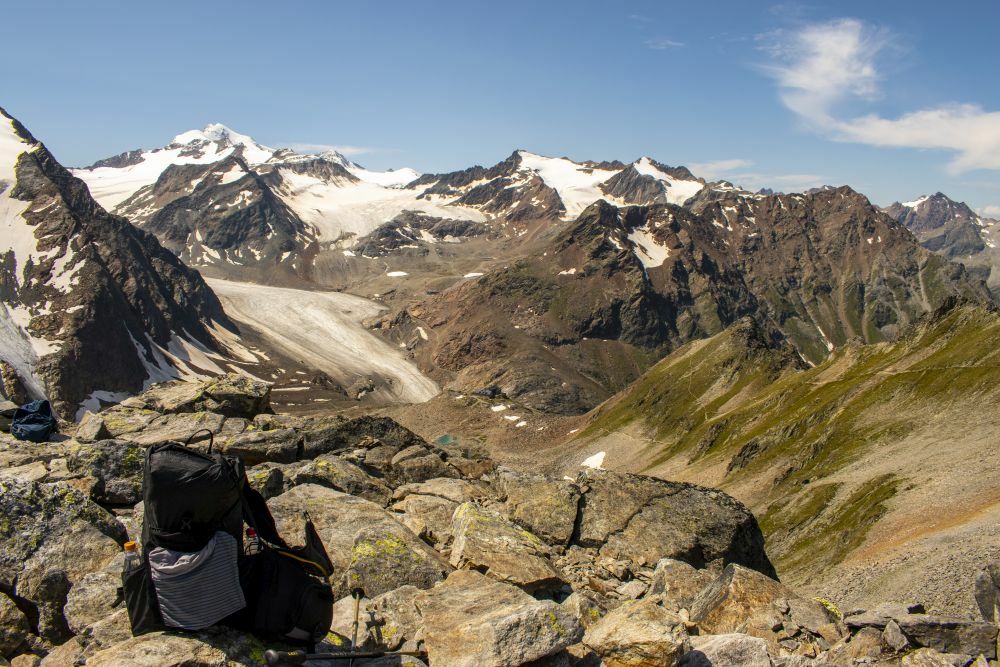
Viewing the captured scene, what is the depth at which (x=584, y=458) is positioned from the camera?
335 feet

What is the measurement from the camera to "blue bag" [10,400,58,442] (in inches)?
888

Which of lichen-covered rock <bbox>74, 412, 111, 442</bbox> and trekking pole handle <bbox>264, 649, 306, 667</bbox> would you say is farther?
lichen-covered rock <bbox>74, 412, 111, 442</bbox>

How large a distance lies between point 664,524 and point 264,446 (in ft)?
54.4

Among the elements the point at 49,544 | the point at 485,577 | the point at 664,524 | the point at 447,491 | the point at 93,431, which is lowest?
the point at 664,524

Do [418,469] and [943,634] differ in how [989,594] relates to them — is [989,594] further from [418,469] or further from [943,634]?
[418,469]

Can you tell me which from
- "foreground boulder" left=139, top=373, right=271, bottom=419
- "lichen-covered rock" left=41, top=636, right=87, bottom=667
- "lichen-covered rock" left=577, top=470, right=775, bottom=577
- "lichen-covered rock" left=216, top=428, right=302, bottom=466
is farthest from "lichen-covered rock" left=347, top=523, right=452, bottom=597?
"foreground boulder" left=139, top=373, right=271, bottom=419

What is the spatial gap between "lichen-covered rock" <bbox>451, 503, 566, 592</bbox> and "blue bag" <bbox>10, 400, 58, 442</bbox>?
16.1m

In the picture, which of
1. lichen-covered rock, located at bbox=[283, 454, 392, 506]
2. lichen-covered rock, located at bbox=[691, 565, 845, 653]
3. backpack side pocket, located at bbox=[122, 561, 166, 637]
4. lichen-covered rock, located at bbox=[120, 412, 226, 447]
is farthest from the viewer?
lichen-covered rock, located at bbox=[120, 412, 226, 447]

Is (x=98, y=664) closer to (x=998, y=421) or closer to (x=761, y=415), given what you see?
(x=998, y=421)

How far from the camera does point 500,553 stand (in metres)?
16.1

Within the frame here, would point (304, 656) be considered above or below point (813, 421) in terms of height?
above

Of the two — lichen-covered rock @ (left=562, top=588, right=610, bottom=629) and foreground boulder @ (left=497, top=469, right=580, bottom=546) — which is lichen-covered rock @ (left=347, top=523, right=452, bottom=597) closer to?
lichen-covered rock @ (left=562, top=588, right=610, bottom=629)

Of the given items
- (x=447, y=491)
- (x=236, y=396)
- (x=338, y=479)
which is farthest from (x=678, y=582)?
(x=236, y=396)

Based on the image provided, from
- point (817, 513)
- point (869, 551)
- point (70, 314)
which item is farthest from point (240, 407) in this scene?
point (70, 314)
